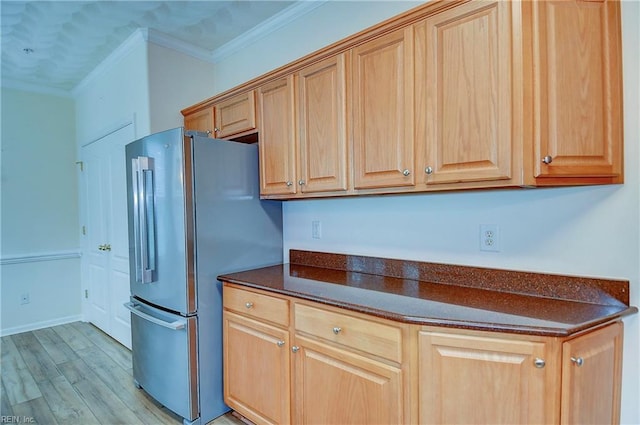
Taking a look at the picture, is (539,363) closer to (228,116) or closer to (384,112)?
(384,112)

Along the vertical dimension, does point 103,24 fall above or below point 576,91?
above

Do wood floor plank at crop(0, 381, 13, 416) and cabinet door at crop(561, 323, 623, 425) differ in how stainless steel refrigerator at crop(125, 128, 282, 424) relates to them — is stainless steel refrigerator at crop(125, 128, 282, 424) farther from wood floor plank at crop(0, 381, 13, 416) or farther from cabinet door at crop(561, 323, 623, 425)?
cabinet door at crop(561, 323, 623, 425)

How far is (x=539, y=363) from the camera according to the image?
1.11 metres

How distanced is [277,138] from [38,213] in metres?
3.24

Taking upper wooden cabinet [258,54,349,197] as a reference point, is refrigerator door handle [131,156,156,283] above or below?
below

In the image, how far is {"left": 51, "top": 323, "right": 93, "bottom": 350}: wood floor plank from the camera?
331 centimetres

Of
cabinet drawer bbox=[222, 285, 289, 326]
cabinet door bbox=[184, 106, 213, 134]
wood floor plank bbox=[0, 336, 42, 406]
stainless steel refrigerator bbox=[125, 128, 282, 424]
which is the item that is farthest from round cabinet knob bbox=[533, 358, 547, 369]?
wood floor plank bbox=[0, 336, 42, 406]

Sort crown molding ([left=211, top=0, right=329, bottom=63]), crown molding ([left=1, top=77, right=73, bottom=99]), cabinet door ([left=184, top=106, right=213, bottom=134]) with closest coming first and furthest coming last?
1. crown molding ([left=211, top=0, right=329, bottom=63])
2. cabinet door ([left=184, top=106, right=213, bottom=134])
3. crown molding ([left=1, top=77, right=73, bottom=99])

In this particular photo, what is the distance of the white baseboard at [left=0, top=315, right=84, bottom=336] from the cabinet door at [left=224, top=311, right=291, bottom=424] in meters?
2.96

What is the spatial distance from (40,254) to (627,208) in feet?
16.0

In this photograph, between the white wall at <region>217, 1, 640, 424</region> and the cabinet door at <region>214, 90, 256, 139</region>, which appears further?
the cabinet door at <region>214, 90, 256, 139</region>

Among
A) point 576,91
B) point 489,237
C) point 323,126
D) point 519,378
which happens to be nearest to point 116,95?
point 323,126

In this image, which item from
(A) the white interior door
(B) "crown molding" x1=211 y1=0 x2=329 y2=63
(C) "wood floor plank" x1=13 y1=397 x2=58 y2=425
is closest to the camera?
(C) "wood floor plank" x1=13 y1=397 x2=58 y2=425

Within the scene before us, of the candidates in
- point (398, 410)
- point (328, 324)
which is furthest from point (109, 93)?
point (398, 410)
